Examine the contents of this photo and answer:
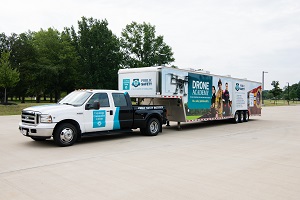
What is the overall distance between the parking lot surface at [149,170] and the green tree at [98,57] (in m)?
Result: 43.6

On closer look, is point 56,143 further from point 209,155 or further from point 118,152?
point 209,155

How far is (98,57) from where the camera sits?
54156mm

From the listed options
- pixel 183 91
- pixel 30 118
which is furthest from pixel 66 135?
pixel 183 91

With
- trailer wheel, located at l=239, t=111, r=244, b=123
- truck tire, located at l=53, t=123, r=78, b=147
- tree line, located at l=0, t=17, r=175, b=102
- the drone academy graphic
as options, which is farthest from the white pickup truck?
tree line, located at l=0, t=17, r=175, b=102

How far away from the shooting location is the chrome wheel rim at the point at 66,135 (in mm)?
9523

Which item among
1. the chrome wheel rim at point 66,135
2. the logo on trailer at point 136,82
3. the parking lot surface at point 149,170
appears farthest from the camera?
the logo on trailer at point 136,82

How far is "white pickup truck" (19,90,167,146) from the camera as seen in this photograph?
932 centimetres

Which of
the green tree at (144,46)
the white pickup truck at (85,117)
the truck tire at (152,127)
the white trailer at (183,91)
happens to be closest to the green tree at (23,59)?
the green tree at (144,46)

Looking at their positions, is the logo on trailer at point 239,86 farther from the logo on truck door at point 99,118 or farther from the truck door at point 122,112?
the logo on truck door at point 99,118

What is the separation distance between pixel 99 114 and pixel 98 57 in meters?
45.2

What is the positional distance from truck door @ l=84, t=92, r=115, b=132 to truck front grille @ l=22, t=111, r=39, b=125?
64.8 inches

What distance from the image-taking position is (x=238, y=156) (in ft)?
26.8

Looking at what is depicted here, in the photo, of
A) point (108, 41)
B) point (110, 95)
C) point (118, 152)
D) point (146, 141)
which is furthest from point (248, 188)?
point (108, 41)

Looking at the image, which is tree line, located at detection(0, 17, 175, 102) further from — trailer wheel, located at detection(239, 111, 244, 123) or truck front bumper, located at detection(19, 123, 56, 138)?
truck front bumper, located at detection(19, 123, 56, 138)
